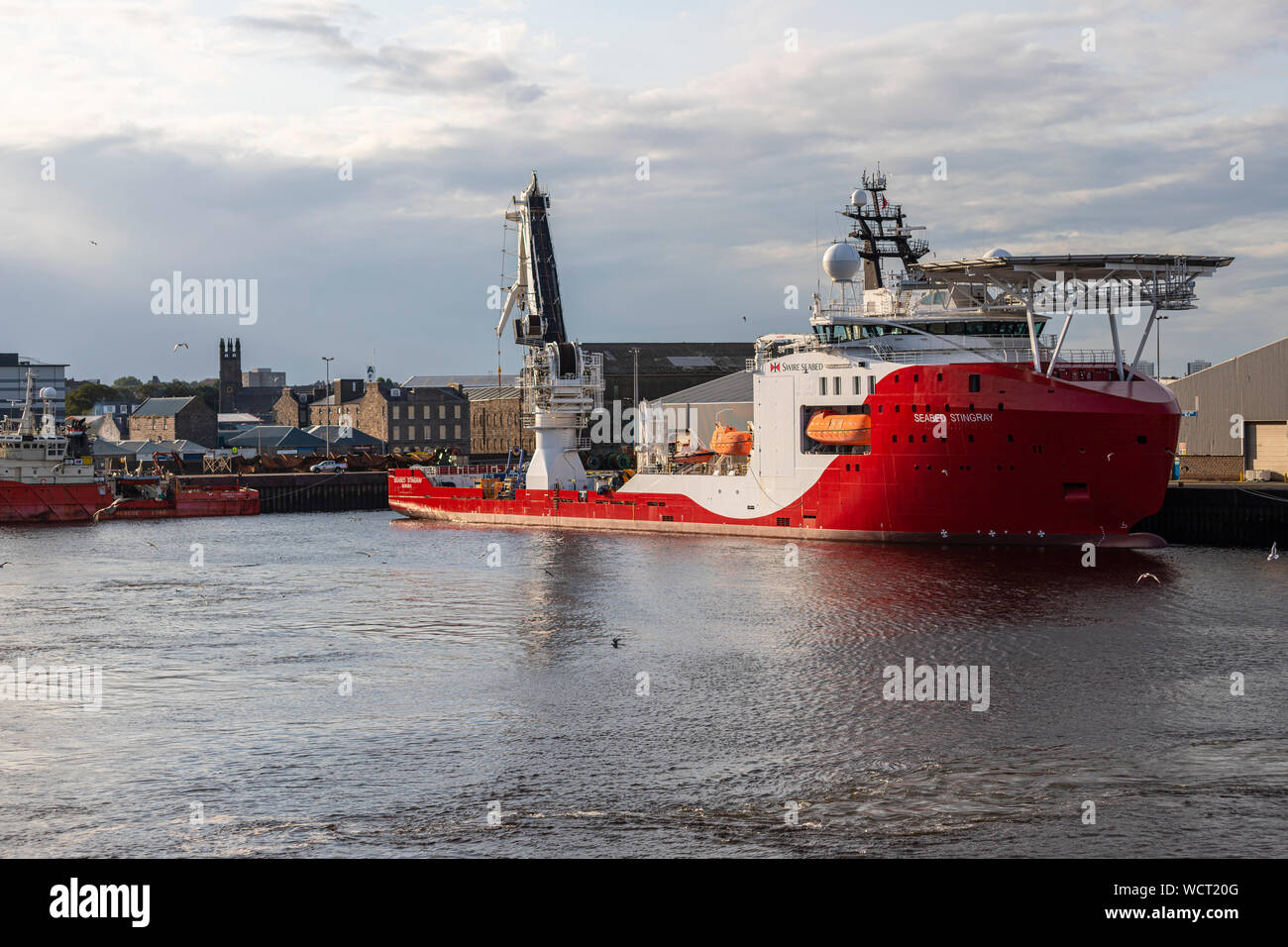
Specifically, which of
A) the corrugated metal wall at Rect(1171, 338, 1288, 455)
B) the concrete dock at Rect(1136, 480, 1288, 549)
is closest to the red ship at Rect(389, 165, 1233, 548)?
the concrete dock at Rect(1136, 480, 1288, 549)

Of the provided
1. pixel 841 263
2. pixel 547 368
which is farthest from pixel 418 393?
pixel 841 263

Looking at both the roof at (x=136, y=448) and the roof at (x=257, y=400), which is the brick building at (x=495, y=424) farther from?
the roof at (x=257, y=400)

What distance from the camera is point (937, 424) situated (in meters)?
42.8

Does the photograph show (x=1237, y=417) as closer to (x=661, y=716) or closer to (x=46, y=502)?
(x=661, y=716)

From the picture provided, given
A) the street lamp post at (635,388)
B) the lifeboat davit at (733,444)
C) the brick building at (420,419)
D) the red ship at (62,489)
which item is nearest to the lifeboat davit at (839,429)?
the lifeboat davit at (733,444)

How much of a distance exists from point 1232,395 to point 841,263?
21952 millimetres

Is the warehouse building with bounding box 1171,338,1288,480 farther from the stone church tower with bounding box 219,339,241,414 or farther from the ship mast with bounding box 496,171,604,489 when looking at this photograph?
the stone church tower with bounding box 219,339,241,414

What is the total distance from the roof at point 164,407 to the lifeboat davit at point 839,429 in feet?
295

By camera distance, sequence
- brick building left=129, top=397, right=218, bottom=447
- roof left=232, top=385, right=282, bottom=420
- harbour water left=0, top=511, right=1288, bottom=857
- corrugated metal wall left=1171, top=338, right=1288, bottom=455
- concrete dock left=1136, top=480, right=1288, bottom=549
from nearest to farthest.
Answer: harbour water left=0, top=511, right=1288, bottom=857, concrete dock left=1136, top=480, right=1288, bottom=549, corrugated metal wall left=1171, top=338, right=1288, bottom=455, brick building left=129, top=397, right=218, bottom=447, roof left=232, top=385, right=282, bottom=420

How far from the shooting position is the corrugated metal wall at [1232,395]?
5500 centimetres

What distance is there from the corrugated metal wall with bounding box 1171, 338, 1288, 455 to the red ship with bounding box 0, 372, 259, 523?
60521 mm

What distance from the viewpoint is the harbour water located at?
50.9 feet

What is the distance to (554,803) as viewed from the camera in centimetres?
1650
